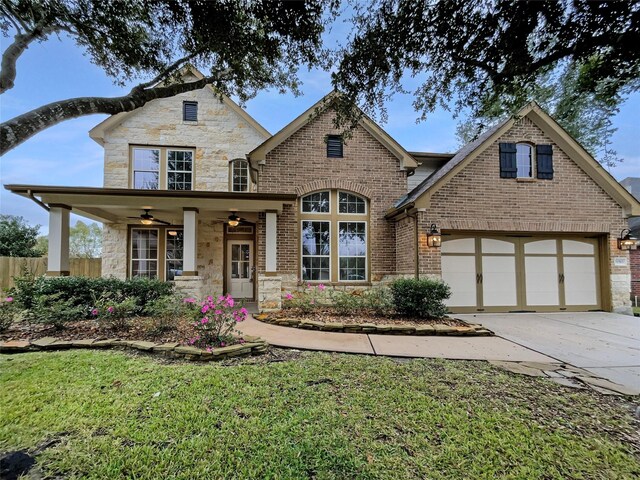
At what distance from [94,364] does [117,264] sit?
794 centimetres

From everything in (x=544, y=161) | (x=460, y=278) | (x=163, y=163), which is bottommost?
(x=460, y=278)

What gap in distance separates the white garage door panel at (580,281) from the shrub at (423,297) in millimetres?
4930

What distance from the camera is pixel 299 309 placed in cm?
812

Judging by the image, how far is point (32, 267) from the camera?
34.8ft

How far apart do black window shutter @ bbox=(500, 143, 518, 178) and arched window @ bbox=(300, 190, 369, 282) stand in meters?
Answer: 4.28

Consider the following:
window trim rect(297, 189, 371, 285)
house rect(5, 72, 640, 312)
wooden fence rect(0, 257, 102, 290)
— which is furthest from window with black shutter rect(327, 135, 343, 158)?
wooden fence rect(0, 257, 102, 290)

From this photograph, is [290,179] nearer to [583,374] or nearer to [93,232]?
[583,374]

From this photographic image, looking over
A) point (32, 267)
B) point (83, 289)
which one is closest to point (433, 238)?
point (83, 289)

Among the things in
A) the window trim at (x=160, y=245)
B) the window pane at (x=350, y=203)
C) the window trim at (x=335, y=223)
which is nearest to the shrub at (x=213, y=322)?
the window trim at (x=335, y=223)

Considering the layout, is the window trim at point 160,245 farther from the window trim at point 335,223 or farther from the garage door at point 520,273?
the garage door at point 520,273

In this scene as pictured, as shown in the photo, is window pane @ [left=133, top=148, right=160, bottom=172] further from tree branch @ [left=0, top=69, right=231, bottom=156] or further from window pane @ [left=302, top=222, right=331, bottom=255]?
tree branch @ [left=0, top=69, right=231, bottom=156]

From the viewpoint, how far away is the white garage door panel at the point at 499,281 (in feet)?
28.9

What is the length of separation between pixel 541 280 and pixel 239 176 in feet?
36.8

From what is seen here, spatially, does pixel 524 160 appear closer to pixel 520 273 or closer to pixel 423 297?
pixel 520 273
